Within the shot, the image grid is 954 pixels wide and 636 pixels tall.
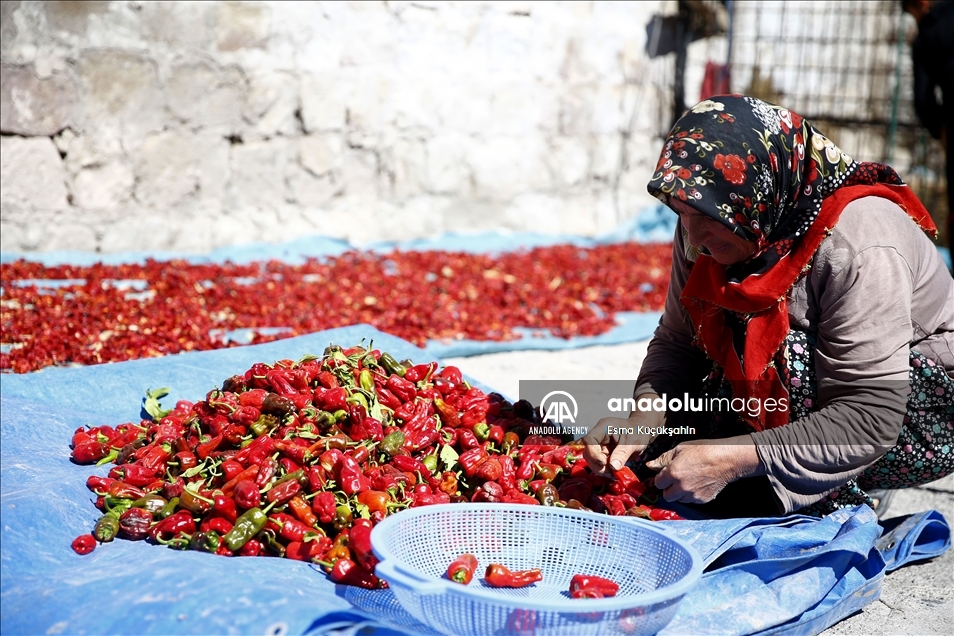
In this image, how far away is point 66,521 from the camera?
7.13 ft

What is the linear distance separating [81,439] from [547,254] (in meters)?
4.67

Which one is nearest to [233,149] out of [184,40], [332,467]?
[184,40]

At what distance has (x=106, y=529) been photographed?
7.06ft

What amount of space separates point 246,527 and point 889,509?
2215mm

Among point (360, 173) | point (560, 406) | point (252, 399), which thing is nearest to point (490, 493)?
point (252, 399)

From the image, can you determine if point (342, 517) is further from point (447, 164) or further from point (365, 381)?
point (447, 164)

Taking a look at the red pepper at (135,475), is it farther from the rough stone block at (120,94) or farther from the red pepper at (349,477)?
the rough stone block at (120,94)

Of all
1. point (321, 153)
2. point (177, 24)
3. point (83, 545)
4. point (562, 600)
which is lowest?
point (83, 545)

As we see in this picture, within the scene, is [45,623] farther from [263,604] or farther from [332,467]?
[332,467]

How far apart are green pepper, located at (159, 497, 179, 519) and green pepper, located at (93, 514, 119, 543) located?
105mm

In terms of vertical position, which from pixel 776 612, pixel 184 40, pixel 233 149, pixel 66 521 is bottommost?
pixel 776 612

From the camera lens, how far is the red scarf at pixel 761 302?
7.47 ft

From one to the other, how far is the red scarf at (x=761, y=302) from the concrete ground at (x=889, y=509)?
1.92 ft

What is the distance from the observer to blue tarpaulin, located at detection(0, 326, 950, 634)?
1.75 meters
